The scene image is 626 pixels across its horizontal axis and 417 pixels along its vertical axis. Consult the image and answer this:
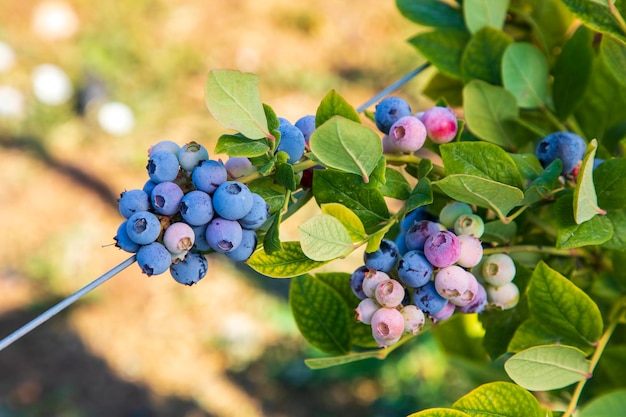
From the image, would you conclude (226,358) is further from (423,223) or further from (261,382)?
(423,223)

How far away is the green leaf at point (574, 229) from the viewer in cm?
41

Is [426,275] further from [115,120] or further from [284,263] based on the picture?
[115,120]

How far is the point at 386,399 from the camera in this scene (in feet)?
7.91

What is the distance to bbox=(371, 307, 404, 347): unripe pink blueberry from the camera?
404mm

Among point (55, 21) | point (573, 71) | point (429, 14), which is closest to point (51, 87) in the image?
point (55, 21)

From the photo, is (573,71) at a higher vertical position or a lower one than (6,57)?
higher

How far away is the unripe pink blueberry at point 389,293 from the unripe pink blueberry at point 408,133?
0.29 feet

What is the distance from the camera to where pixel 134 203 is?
380 mm

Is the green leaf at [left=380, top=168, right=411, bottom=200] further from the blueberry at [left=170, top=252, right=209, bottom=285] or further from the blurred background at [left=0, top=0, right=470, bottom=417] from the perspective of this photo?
the blurred background at [left=0, top=0, right=470, bottom=417]

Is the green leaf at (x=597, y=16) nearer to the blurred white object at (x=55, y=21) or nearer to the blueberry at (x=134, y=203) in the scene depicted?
the blueberry at (x=134, y=203)

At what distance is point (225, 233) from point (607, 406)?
0.94 ft

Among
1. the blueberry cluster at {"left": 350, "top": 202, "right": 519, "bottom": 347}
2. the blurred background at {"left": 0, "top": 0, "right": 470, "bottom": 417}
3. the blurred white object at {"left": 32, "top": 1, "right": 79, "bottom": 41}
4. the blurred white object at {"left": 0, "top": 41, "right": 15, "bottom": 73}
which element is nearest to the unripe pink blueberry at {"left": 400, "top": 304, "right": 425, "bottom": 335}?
the blueberry cluster at {"left": 350, "top": 202, "right": 519, "bottom": 347}

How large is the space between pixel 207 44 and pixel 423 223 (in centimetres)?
372

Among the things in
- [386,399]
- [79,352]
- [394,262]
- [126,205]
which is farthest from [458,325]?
[79,352]
